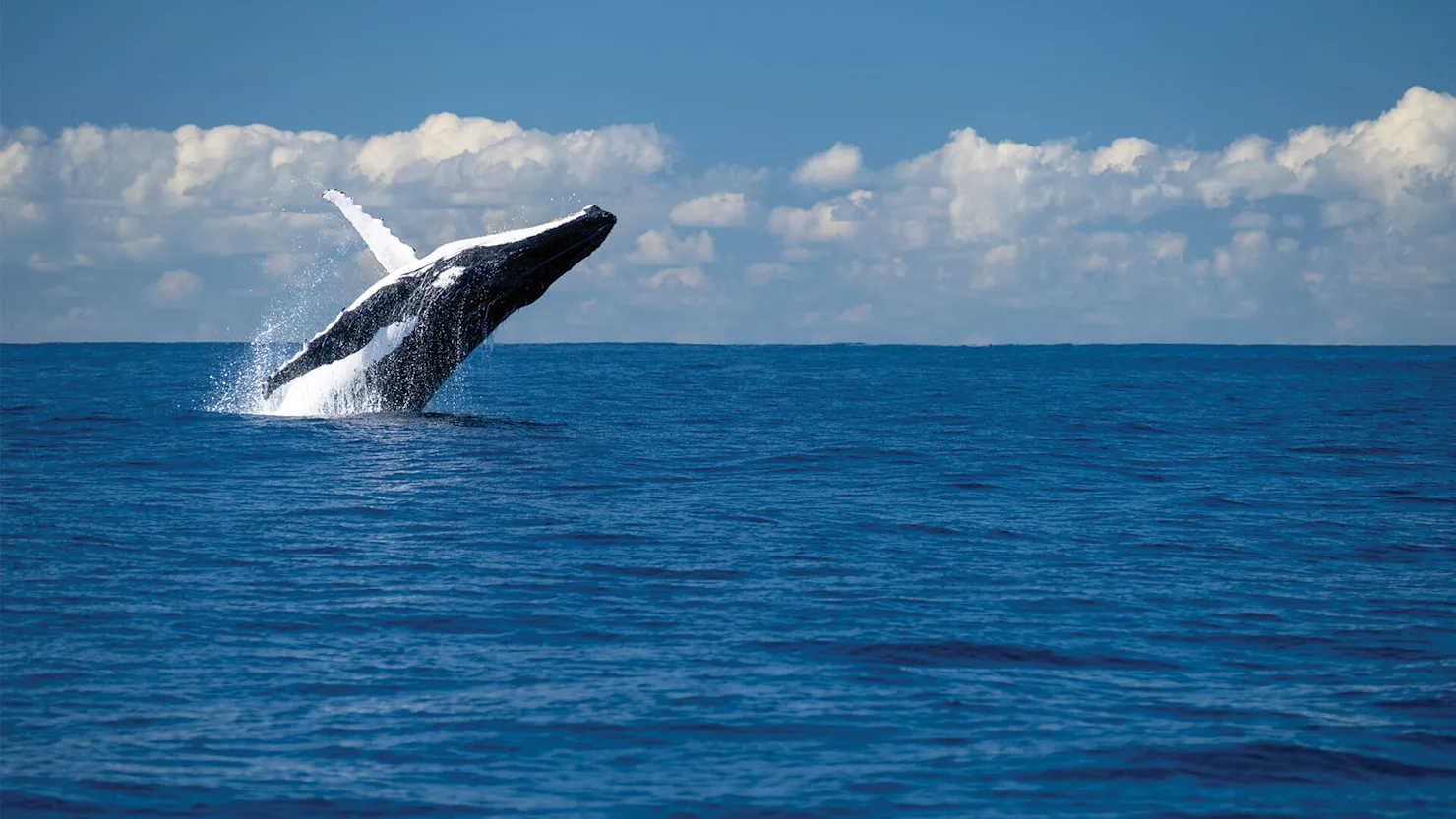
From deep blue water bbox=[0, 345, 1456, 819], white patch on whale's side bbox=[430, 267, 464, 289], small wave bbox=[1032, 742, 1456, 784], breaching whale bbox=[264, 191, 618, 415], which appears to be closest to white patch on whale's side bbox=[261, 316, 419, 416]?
breaching whale bbox=[264, 191, 618, 415]

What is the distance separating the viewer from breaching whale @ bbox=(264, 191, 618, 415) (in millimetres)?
20578

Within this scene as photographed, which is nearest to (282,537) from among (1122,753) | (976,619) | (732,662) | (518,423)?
(732,662)

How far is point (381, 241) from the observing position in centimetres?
2150

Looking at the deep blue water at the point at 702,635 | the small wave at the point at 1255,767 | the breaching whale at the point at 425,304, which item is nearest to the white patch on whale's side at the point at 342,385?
the breaching whale at the point at 425,304

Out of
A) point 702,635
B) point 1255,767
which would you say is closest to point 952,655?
point 702,635

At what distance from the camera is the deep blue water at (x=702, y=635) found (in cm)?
730

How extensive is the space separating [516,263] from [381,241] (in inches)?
95.4

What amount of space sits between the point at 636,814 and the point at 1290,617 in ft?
22.7

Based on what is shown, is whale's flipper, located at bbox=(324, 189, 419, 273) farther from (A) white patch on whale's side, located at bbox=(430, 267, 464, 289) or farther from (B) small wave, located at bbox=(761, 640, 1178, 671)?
(B) small wave, located at bbox=(761, 640, 1178, 671)

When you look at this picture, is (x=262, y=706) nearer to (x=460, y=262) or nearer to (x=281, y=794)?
(x=281, y=794)

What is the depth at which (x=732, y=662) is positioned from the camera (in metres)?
9.45

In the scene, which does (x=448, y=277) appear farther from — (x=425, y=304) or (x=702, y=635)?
(x=702, y=635)

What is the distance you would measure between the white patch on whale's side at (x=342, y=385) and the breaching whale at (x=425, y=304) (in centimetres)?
2

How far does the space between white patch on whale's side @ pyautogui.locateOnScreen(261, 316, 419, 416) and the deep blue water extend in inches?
67.1
